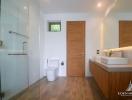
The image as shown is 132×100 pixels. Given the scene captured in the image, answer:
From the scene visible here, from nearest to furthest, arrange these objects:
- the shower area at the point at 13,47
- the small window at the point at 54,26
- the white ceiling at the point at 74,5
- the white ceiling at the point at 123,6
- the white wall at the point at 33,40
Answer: the shower area at the point at 13,47
the white ceiling at the point at 123,6
the white wall at the point at 33,40
the white ceiling at the point at 74,5
the small window at the point at 54,26

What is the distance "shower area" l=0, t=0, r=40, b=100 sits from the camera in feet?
9.27

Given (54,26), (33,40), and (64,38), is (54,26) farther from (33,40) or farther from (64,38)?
(33,40)

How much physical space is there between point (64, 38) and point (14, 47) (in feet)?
10.2

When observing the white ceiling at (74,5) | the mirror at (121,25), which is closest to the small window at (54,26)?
the white ceiling at (74,5)

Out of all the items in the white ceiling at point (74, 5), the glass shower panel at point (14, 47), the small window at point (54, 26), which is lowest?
the glass shower panel at point (14, 47)

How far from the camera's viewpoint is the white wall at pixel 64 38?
20.0 feet

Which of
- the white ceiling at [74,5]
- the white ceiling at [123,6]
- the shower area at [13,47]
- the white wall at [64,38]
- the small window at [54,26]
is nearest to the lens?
the shower area at [13,47]

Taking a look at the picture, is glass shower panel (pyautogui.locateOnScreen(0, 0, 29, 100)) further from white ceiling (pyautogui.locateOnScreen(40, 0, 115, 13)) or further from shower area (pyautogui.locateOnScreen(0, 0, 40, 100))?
white ceiling (pyautogui.locateOnScreen(40, 0, 115, 13))

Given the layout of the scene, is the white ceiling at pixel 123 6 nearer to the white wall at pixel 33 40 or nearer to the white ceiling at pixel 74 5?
the white ceiling at pixel 74 5

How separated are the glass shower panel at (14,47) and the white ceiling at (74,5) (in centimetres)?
105

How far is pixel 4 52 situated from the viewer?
9.50 ft

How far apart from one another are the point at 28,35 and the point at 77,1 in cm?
165

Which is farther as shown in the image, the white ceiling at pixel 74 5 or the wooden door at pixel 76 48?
the wooden door at pixel 76 48

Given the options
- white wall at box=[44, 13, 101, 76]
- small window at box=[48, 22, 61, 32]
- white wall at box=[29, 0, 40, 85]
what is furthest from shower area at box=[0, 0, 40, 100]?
small window at box=[48, 22, 61, 32]
